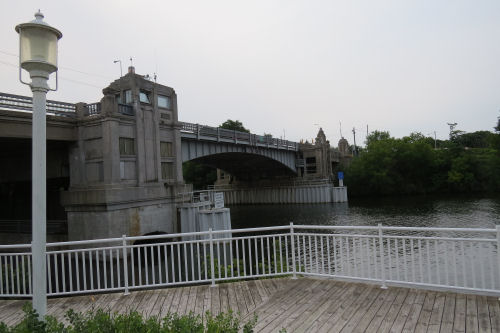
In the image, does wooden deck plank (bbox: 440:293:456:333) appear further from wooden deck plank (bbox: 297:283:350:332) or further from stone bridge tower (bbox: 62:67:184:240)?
stone bridge tower (bbox: 62:67:184:240)

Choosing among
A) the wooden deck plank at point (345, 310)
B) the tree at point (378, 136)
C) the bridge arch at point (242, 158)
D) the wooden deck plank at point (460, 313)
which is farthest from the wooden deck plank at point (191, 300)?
the tree at point (378, 136)

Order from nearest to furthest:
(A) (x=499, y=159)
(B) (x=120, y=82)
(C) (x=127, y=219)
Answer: (C) (x=127, y=219)
(B) (x=120, y=82)
(A) (x=499, y=159)

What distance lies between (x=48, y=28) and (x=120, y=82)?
18.4 metres

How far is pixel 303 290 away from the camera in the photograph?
6.44m

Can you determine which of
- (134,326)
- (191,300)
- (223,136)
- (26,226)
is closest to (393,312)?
(191,300)

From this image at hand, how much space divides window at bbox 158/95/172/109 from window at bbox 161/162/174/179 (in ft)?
12.6

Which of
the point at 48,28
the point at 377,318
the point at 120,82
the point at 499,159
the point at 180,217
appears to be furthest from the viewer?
the point at 499,159

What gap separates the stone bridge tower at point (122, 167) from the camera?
1859 cm

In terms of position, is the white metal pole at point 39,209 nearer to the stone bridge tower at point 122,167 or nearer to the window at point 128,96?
the stone bridge tower at point 122,167

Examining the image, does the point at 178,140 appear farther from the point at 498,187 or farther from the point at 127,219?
the point at 498,187

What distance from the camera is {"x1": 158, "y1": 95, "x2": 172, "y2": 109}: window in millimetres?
22922

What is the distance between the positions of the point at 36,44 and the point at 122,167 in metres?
16.3

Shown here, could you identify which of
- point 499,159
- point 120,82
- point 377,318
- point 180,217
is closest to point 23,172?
point 120,82

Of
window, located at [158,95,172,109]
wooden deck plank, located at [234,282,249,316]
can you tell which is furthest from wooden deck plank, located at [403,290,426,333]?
window, located at [158,95,172,109]
